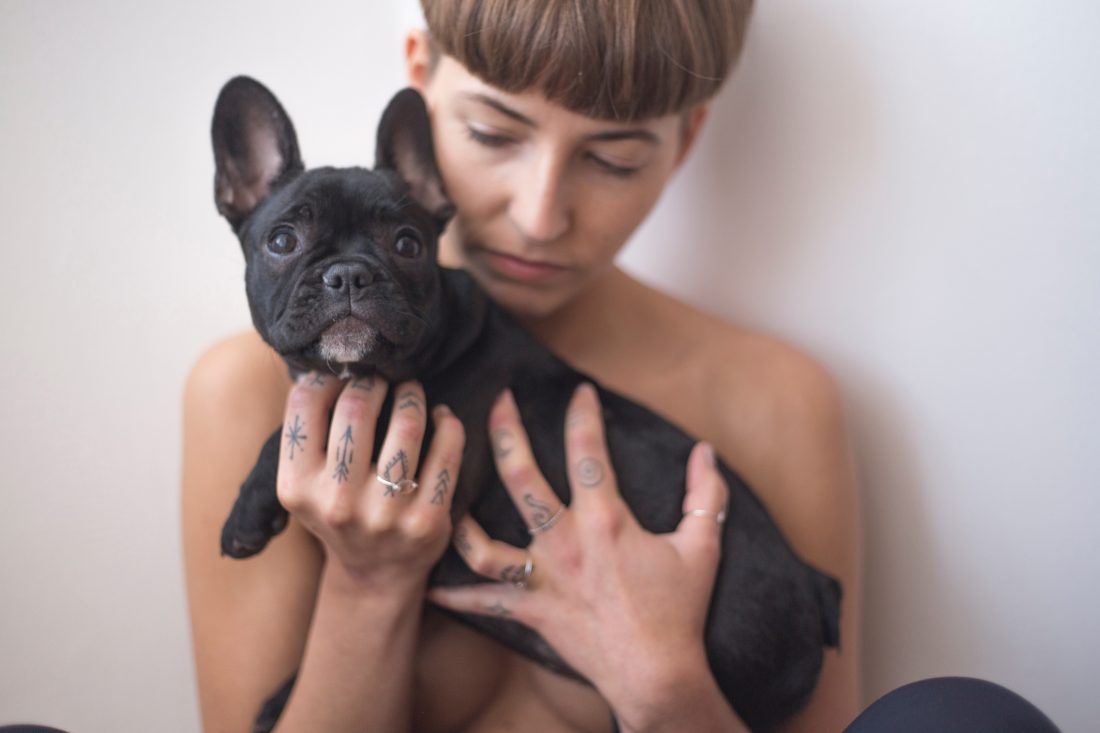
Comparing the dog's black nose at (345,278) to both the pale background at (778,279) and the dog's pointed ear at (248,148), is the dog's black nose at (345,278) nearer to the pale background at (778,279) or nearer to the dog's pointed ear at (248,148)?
the dog's pointed ear at (248,148)

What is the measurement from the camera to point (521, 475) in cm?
131

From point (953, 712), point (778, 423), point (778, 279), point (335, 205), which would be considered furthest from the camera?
point (778, 279)

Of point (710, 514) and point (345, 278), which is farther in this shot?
point (710, 514)

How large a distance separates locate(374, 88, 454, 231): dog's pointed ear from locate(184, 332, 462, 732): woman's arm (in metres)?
0.28

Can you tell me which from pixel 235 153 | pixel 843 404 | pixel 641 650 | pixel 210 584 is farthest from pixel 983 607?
pixel 235 153

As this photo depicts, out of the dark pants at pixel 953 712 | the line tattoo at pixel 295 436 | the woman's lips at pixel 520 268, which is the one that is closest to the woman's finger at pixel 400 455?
the line tattoo at pixel 295 436

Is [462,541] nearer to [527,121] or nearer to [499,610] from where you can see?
[499,610]

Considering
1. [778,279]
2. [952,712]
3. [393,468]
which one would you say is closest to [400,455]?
[393,468]

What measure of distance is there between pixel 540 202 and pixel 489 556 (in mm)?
521

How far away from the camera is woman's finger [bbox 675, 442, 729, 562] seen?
133cm

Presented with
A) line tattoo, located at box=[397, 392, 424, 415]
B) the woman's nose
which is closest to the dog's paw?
line tattoo, located at box=[397, 392, 424, 415]

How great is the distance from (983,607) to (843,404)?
18.3 inches

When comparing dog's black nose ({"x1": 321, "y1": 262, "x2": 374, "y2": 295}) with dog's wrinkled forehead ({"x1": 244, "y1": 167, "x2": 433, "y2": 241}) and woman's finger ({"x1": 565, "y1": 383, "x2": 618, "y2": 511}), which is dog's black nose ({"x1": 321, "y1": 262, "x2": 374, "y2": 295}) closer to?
dog's wrinkled forehead ({"x1": 244, "y1": 167, "x2": 433, "y2": 241})

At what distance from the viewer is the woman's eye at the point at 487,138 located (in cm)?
132
